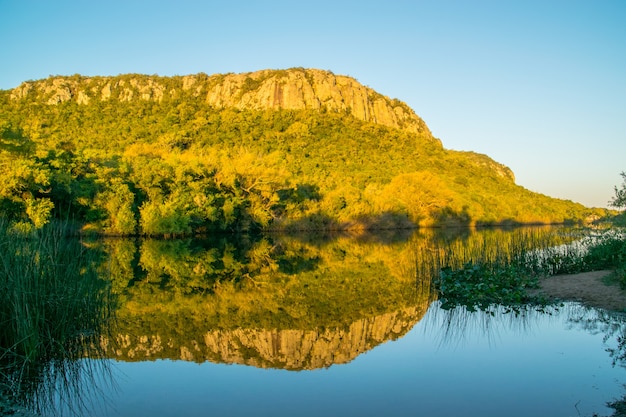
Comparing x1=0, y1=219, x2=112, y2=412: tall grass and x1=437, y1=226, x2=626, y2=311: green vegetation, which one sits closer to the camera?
x1=0, y1=219, x2=112, y2=412: tall grass

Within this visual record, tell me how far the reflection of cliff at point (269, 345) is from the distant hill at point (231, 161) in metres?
5.10

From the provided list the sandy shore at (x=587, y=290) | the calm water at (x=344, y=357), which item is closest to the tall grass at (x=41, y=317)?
the calm water at (x=344, y=357)

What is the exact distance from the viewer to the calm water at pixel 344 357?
558 cm

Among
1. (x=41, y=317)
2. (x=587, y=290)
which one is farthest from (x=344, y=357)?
(x=587, y=290)

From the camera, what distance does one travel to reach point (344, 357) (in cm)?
738

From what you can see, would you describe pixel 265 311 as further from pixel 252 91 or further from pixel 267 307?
pixel 252 91

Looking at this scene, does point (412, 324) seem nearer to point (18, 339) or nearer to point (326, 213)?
point (18, 339)

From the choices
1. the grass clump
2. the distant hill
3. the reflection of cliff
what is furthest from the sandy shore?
the distant hill

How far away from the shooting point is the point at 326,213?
153 ft

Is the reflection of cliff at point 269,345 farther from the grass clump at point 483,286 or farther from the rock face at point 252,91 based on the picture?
the rock face at point 252,91

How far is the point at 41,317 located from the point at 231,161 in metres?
35.8

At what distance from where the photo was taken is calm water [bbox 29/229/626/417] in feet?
18.3

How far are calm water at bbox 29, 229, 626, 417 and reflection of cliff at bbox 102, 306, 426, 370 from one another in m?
0.02

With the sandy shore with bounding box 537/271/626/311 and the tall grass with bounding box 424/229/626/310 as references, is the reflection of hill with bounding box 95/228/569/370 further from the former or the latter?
the sandy shore with bounding box 537/271/626/311
